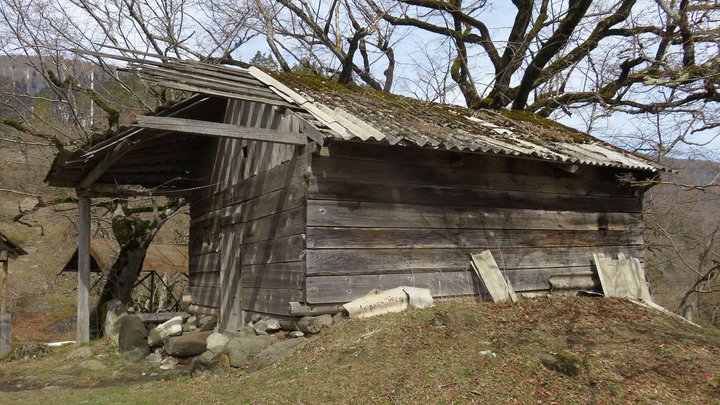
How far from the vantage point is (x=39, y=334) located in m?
24.1

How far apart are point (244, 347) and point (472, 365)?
3387 millimetres

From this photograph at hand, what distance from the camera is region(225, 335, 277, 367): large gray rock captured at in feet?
25.0

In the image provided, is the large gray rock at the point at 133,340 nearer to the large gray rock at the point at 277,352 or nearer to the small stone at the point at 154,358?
the small stone at the point at 154,358

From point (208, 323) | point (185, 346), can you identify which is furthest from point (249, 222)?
point (208, 323)

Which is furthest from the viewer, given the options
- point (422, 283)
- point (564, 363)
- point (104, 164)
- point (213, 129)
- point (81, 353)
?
point (81, 353)

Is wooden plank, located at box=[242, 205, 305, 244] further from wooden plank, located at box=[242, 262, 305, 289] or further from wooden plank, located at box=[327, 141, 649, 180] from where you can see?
wooden plank, located at box=[327, 141, 649, 180]

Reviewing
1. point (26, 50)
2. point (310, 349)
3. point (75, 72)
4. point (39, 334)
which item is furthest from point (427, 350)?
point (39, 334)

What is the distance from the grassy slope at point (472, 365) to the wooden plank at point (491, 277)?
1.55 ft

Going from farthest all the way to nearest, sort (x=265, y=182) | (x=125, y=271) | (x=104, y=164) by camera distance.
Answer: (x=125, y=271) → (x=104, y=164) → (x=265, y=182)

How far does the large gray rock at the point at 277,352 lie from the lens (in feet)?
23.6

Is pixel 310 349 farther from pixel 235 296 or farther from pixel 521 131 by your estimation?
pixel 521 131

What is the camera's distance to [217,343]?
8516mm

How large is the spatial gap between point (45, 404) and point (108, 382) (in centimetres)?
158

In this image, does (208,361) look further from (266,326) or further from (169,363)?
(169,363)
